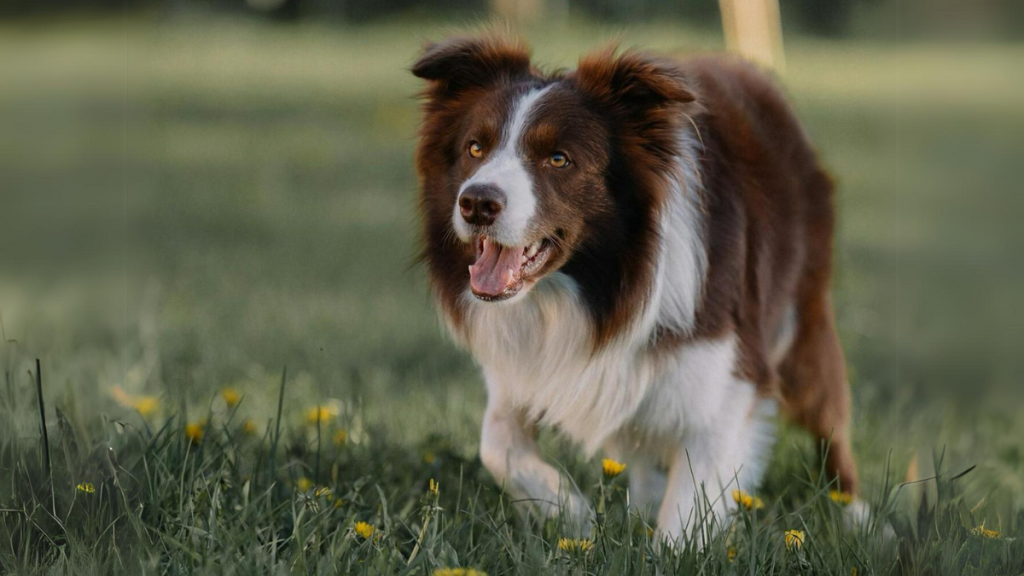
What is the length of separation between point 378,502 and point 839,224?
2.26 m

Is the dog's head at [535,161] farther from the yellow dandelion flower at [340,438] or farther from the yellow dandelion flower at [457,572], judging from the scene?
the yellow dandelion flower at [457,572]

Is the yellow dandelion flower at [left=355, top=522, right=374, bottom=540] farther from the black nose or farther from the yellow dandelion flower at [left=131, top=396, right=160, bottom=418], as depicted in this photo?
the yellow dandelion flower at [left=131, top=396, right=160, bottom=418]

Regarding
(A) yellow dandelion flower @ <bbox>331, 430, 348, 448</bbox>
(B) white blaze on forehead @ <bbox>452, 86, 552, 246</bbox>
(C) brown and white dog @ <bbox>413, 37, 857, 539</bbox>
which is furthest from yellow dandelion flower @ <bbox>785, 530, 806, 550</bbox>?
(A) yellow dandelion flower @ <bbox>331, 430, 348, 448</bbox>

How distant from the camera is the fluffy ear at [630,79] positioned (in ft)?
11.0

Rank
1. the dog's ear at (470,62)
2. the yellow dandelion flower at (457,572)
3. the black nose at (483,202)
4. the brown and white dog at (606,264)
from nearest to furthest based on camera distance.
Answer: the yellow dandelion flower at (457,572)
the black nose at (483,202)
the brown and white dog at (606,264)
the dog's ear at (470,62)

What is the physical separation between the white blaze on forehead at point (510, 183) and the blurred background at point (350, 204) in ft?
1.87

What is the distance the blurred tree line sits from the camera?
8.36 ft

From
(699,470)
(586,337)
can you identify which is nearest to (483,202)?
(586,337)

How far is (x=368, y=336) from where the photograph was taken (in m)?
6.23

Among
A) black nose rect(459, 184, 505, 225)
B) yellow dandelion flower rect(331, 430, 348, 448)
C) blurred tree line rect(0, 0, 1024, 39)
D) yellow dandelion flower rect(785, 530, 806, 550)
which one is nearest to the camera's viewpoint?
blurred tree line rect(0, 0, 1024, 39)

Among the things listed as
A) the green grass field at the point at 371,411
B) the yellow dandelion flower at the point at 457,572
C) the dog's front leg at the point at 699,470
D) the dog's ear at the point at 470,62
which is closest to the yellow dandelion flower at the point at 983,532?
the green grass field at the point at 371,411

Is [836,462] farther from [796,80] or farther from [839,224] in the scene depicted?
[796,80]

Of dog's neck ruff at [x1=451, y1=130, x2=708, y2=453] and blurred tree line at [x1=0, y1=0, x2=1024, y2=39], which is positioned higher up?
blurred tree line at [x1=0, y1=0, x2=1024, y2=39]

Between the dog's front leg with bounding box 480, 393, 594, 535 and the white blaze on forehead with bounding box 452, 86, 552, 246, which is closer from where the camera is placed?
the white blaze on forehead with bounding box 452, 86, 552, 246
